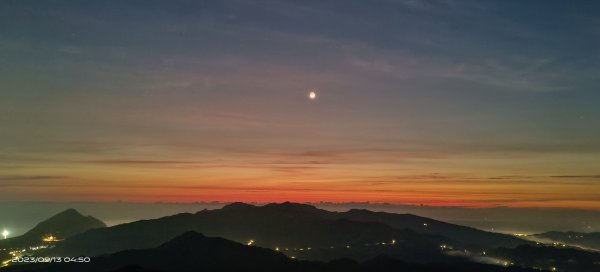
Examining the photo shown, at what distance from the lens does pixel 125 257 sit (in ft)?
652

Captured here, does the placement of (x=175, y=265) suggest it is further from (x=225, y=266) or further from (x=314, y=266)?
(x=314, y=266)

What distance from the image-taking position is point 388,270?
636 ft

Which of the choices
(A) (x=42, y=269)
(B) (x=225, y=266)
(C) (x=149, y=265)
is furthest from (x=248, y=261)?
(A) (x=42, y=269)

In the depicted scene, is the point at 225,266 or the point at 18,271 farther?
the point at 225,266

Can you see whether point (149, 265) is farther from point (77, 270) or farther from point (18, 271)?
point (18, 271)

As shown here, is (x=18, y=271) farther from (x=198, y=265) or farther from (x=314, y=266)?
(x=314, y=266)

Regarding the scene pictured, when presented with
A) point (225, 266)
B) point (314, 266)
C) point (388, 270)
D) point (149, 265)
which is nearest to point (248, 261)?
point (225, 266)

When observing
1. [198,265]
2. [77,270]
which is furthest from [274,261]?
[77,270]

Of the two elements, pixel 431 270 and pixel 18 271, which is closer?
pixel 18 271

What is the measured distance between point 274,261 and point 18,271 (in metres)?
105

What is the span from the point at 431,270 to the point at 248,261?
83.6 meters

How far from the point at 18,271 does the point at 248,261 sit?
9382cm

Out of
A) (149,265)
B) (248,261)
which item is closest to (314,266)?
(248,261)

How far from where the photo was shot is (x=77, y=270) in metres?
180
